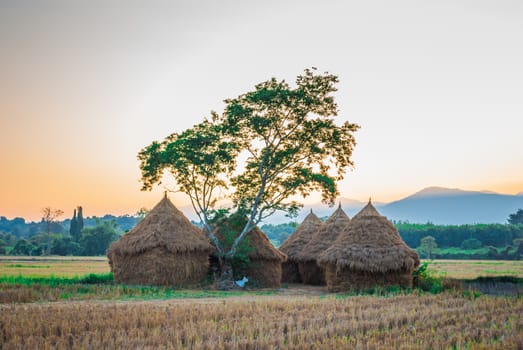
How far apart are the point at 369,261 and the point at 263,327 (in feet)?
37.7

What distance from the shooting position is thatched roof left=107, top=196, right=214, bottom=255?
73.7 feet

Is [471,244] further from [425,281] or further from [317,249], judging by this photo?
[425,281]

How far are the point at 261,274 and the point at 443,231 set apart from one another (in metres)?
53.2

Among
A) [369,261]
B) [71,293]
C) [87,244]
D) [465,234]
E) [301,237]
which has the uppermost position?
[301,237]

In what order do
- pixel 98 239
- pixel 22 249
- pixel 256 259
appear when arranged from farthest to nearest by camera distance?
1. pixel 98 239
2. pixel 22 249
3. pixel 256 259

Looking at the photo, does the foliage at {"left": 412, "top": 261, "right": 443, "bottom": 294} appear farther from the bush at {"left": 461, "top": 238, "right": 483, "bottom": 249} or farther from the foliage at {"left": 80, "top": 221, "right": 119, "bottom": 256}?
the bush at {"left": 461, "top": 238, "right": 483, "bottom": 249}

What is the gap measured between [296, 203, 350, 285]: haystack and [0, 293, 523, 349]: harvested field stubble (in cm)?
1259

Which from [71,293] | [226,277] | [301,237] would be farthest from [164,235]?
[301,237]

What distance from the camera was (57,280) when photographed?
21.7 m

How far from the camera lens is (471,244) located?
6612 cm

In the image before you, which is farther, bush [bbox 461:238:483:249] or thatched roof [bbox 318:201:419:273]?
bush [bbox 461:238:483:249]

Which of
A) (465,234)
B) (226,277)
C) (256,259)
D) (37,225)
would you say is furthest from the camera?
(37,225)

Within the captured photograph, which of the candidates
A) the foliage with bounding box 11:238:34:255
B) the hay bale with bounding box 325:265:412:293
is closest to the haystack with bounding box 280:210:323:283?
the hay bale with bounding box 325:265:412:293

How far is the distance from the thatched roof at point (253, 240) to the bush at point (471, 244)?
48.2m
